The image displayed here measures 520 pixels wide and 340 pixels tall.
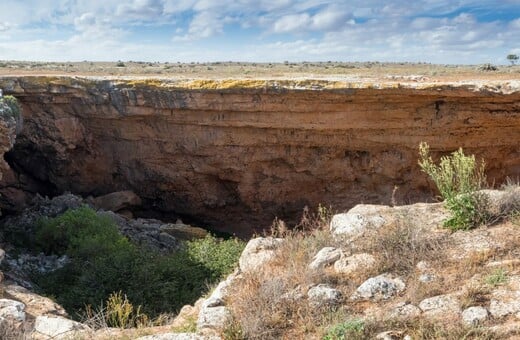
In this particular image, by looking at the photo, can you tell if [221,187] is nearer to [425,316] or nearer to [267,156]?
[267,156]

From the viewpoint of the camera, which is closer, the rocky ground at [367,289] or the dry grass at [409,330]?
the dry grass at [409,330]

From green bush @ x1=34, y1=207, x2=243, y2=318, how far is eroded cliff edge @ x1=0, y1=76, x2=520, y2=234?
3121mm

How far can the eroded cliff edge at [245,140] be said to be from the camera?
36.1ft

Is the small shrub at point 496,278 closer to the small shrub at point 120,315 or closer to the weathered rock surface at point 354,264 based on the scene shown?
the weathered rock surface at point 354,264

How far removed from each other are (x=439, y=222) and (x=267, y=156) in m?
7.42

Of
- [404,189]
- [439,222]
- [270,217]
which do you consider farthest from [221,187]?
[439,222]

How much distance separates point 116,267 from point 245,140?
516 cm

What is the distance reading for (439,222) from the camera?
5355 mm

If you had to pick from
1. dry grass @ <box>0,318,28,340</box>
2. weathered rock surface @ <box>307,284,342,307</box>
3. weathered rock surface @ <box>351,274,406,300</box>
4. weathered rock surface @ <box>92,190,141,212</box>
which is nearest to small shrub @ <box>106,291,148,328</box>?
dry grass @ <box>0,318,28,340</box>

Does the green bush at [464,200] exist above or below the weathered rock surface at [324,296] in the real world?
above

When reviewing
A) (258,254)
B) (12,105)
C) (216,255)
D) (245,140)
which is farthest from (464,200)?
(12,105)

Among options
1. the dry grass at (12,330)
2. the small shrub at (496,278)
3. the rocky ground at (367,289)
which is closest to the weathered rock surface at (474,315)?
the rocky ground at (367,289)

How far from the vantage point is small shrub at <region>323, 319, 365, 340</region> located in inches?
139

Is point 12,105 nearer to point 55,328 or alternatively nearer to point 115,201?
point 115,201
